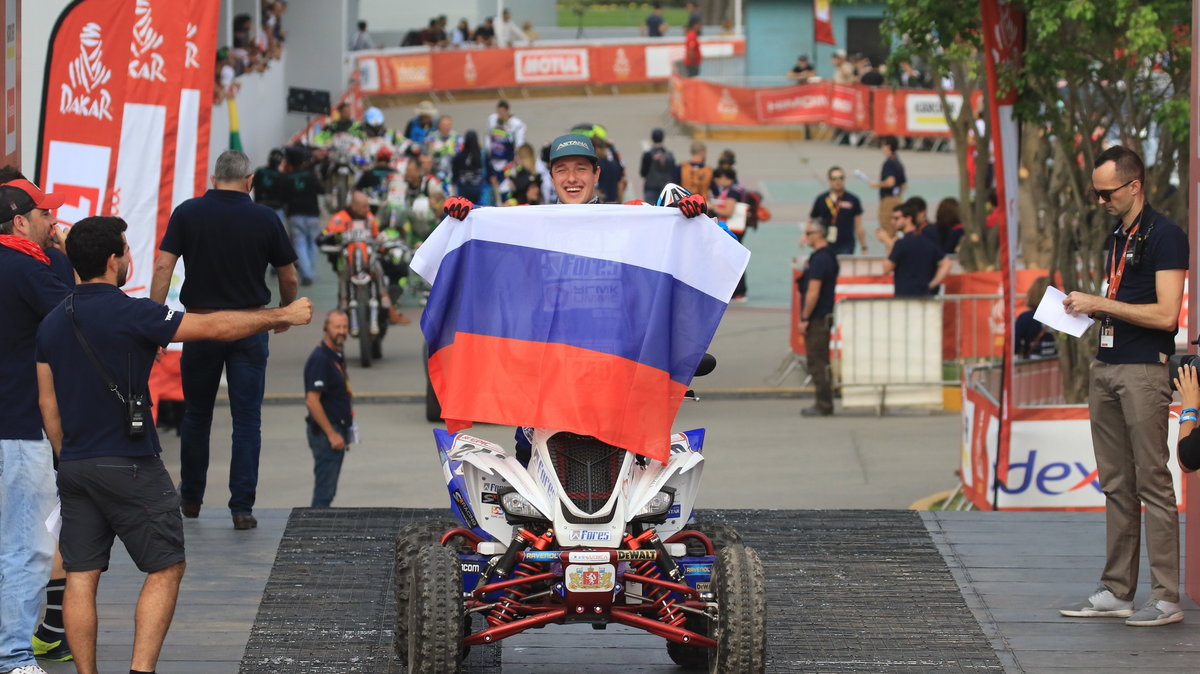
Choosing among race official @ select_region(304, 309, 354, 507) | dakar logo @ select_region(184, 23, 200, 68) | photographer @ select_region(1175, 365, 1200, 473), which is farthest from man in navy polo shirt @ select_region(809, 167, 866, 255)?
photographer @ select_region(1175, 365, 1200, 473)

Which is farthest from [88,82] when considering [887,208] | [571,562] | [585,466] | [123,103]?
[887,208]

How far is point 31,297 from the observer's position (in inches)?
249

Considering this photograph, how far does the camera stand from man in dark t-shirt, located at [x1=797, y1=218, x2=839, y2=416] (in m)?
15.9

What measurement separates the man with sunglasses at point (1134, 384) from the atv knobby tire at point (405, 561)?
2.84 meters

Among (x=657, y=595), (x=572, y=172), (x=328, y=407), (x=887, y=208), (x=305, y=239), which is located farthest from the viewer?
(x=305, y=239)

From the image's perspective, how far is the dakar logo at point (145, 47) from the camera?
33.4 feet

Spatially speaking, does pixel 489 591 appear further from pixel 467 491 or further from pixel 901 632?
pixel 901 632

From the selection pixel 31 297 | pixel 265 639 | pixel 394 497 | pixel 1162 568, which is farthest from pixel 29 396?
pixel 394 497

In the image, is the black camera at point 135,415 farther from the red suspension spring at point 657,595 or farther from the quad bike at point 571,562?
the red suspension spring at point 657,595

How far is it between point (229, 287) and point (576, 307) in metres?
2.53

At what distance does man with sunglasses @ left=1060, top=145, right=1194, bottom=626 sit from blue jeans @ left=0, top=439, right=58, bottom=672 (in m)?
4.26

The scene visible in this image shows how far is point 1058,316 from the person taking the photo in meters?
7.10

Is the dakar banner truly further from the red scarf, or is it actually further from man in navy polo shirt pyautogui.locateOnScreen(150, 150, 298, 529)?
the red scarf

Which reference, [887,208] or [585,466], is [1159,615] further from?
[887,208]
